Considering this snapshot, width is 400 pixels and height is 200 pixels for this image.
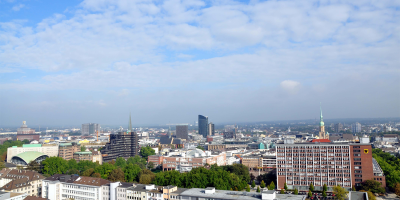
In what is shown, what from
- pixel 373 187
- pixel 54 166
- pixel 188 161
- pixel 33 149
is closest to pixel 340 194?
pixel 373 187

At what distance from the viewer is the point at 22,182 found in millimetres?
55312

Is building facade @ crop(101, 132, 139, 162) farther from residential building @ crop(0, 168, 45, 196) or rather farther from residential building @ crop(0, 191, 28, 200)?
residential building @ crop(0, 191, 28, 200)

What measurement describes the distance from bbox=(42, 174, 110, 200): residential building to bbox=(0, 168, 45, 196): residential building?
7.71ft

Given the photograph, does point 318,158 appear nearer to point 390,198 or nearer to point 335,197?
point 335,197

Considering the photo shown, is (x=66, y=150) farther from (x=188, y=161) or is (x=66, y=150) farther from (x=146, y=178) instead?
(x=146, y=178)

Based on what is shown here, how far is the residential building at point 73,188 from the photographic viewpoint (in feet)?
170

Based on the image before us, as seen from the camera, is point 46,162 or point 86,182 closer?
point 86,182

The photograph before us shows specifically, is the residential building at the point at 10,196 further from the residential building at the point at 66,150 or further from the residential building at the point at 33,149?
the residential building at the point at 33,149

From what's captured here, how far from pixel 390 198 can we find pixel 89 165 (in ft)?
224

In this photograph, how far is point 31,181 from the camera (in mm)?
57000

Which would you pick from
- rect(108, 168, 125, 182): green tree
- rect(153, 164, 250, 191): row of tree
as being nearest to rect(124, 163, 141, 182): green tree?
rect(108, 168, 125, 182): green tree

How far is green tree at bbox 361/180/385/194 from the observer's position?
5531 cm

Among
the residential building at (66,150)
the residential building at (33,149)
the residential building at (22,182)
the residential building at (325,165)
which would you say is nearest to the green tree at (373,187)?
the residential building at (325,165)

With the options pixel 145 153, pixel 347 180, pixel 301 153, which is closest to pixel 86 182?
pixel 301 153
